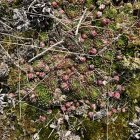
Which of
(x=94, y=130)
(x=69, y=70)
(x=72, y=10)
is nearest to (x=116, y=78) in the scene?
(x=69, y=70)

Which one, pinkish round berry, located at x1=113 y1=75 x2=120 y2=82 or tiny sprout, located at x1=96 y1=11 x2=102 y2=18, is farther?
tiny sprout, located at x1=96 y1=11 x2=102 y2=18

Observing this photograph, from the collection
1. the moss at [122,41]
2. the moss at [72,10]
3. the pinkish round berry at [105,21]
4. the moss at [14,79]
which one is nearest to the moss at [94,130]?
the moss at [14,79]

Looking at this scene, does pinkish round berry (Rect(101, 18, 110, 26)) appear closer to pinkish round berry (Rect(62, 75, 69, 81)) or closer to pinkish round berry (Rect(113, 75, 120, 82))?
pinkish round berry (Rect(113, 75, 120, 82))

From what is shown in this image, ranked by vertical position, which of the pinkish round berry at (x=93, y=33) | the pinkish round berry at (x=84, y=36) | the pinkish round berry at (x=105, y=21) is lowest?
the pinkish round berry at (x=84, y=36)

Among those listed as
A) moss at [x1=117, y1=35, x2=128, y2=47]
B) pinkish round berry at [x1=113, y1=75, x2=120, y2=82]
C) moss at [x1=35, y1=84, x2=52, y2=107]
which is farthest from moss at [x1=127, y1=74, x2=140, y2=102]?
moss at [x1=35, y1=84, x2=52, y2=107]

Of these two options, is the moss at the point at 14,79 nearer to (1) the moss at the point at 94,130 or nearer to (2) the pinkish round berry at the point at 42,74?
(2) the pinkish round berry at the point at 42,74

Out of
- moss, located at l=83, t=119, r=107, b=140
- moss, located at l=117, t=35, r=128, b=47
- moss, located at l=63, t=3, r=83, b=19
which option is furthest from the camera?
moss, located at l=63, t=3, r=83, b=19

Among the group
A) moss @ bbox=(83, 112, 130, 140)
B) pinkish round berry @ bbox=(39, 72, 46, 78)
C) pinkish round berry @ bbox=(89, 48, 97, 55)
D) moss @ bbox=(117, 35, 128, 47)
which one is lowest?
moss @ bbox=(83, 112, 130, 140)

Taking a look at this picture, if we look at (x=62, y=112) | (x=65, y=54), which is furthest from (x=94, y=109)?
(x=65, y=54)

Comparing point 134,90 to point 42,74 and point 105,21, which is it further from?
point 42,74

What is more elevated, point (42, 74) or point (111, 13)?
point (111, 13)

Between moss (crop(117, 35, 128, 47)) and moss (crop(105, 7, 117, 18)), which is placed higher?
moss (crop(105, 7, 117, 18))

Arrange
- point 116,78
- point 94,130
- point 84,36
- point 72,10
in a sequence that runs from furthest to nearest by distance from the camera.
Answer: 1. point 72,10
2. point 84,36
3. point 116,78
4. point 94,130
